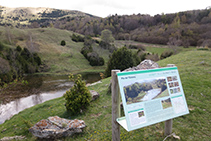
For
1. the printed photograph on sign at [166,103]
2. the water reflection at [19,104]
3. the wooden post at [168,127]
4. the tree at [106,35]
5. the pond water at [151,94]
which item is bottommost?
the water reflection at [19,104]

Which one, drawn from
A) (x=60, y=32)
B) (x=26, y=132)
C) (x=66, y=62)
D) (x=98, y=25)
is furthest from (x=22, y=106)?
(x=98, y=25)

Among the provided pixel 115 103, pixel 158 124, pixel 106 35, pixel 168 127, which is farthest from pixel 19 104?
pixel 106 35

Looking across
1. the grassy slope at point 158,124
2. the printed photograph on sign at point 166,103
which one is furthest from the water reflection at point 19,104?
the printed photograph on sign at point 166,103

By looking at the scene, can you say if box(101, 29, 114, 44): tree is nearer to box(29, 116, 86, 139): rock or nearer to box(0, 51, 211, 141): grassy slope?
box(0, 51, 211, 141): grassy slope

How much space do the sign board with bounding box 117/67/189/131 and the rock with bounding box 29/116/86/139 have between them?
116 inches

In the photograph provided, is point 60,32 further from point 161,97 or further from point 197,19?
point 197,19

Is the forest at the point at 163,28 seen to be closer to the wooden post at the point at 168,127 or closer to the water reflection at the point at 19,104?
the water reflection at the point at 19,104

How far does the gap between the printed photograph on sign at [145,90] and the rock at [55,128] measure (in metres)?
3.72

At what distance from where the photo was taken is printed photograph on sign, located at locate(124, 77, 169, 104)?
10.8ft

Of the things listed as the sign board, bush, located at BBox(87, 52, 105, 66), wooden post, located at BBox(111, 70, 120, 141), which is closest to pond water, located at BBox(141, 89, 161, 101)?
the sign board

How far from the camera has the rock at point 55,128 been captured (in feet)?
17.9

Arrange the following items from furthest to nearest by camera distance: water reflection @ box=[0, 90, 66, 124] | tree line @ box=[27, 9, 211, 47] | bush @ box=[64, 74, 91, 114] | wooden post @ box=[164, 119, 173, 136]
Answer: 1. tree line @ box=[27, 9, 211, 47]
2. water reflection @ box=[0, 90, 66, 124]
3. bush @ box=[64, 74, 91, 114]
4. wooden post @ box=[164, 119, 173, 136]

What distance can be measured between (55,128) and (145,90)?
464cm

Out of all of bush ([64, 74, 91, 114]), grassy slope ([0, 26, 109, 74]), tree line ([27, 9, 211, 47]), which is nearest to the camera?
bush ([64, 74, 91, 114])
